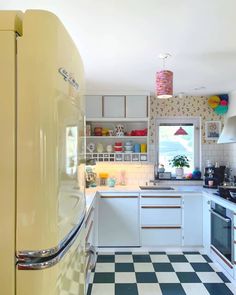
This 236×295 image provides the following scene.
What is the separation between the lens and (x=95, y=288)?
9.11ft

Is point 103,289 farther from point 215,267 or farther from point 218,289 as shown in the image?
point 215,267

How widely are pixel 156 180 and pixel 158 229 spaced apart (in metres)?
0.88

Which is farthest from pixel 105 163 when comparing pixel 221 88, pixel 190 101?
pixel 221 88

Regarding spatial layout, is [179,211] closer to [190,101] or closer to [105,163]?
[105,163]

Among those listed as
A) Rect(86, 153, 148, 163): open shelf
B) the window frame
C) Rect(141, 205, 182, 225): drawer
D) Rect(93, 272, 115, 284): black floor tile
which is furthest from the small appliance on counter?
Rect(93, 272, 115, 284): black floor tile

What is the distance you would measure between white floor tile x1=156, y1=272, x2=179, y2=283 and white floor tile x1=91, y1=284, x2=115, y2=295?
0.53 m

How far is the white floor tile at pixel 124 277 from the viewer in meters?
2.92

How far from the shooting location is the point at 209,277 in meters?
3.02

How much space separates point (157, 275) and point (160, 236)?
2.64 ft

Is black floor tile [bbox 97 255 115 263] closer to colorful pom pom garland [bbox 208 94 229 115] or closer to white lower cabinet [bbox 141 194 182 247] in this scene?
white lower cabinet [bbox 141 194 182 247]

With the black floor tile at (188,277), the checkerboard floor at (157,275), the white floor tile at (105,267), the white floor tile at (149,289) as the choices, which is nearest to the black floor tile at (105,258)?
the checkerboard floor at (157,275)

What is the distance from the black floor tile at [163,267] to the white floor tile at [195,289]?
38 cm

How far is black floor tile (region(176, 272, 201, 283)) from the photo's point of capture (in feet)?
9.57

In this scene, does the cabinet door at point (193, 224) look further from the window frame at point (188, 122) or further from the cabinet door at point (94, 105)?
the cabinet door at point (94, 105)
